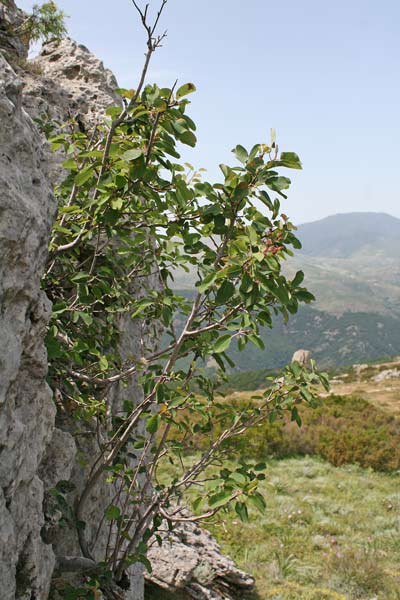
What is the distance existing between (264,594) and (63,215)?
686 centimetres

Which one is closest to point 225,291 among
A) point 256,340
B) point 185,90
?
point 256,340

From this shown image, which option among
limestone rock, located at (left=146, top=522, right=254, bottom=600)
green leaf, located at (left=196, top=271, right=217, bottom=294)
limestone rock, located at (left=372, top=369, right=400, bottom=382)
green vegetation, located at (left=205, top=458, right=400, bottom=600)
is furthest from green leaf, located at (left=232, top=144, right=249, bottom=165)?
limestone rock, located at (left=372, top=369, right=400, bottom=382)

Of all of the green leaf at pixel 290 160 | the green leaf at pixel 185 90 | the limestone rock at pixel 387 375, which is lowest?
the limestone rock at pixel 387 375

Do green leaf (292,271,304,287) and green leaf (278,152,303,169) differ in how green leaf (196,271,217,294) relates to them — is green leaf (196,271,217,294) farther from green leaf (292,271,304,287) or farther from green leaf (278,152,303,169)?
green leaf (278,152,303,169)

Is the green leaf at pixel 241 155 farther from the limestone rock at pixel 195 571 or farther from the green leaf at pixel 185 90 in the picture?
the limestone rock at pixel 195 571

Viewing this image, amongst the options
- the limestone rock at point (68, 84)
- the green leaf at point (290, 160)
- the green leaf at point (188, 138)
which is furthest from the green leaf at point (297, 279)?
the limestone rock at point (68, 84)

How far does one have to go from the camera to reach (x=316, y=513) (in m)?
10.9

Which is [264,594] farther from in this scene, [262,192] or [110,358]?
[262,192]

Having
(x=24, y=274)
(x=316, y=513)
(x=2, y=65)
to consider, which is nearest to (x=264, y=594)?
(x=316, y=513)

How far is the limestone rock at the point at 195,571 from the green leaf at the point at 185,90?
577cm

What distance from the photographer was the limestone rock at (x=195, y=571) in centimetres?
641

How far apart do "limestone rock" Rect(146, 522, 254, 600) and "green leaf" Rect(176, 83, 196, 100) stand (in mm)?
5771

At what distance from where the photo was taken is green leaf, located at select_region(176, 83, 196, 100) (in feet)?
7.97

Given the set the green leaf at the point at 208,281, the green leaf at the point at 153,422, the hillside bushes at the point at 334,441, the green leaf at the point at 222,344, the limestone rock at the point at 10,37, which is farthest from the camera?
the hillside bushes at the point at 334,441
